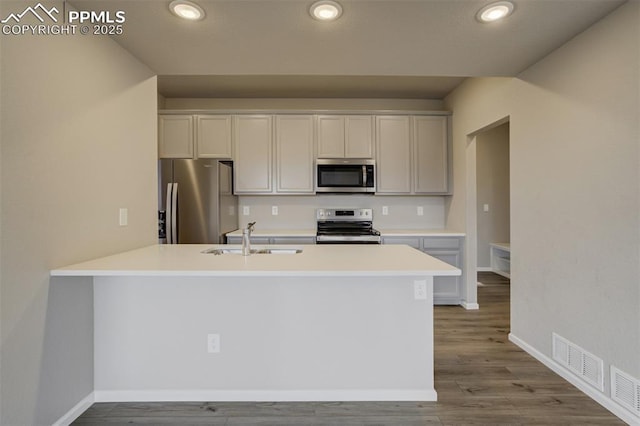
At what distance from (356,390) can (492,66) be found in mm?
2546

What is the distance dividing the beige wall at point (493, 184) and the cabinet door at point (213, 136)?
13.7ft

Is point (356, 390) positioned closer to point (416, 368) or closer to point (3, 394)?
point (416, 368)

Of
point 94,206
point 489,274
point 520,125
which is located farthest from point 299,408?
point 489,274

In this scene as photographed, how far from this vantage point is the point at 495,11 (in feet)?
6.13

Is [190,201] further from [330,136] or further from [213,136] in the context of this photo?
[330,136]

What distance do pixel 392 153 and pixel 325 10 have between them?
103 inches

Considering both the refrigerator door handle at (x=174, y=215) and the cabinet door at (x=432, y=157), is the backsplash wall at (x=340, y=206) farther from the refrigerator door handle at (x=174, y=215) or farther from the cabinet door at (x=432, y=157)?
the refrigerator door handle at (x=174, y=215)

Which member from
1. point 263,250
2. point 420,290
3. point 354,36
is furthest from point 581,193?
point 263,250

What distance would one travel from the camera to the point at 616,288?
6.34ft

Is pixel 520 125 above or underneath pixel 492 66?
underneath

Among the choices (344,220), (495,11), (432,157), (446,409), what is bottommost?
(446,409)

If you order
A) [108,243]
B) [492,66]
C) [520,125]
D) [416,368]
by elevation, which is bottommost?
[416,368]

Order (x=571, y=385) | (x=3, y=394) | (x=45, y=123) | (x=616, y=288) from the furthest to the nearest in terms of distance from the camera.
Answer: (x=571, y=385)
(x=616, y=288)
(x=45, y=123)
(x=3, y=394)

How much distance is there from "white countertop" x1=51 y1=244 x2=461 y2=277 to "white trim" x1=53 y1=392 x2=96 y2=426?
804mm
